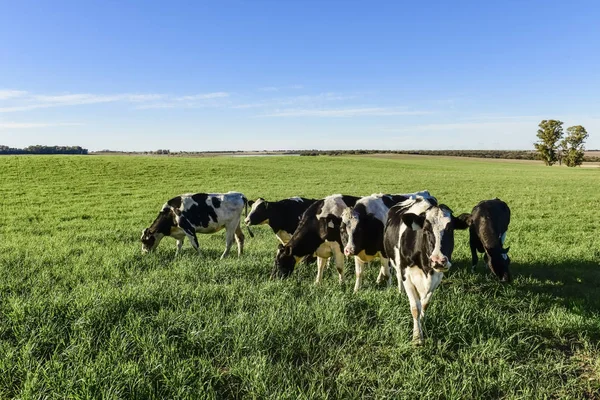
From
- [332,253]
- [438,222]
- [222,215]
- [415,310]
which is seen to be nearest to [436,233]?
[438,222]

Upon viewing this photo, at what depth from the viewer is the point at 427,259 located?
17.8ft

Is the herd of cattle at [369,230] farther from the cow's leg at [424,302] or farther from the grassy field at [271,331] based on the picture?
the grassy field at [271,331]

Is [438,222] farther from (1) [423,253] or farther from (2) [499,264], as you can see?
(2) [499,264]

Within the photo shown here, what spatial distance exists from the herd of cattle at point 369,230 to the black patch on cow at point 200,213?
1.1 inches

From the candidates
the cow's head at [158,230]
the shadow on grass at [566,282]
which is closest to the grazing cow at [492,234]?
the shadow on grass at [566,282]

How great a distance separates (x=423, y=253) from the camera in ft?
18.0

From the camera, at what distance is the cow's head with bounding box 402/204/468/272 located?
16.2ft

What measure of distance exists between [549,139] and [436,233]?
102m

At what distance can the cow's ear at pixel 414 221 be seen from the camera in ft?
18.0

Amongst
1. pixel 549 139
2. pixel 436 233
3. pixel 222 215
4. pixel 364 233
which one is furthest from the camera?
pixel 549 139

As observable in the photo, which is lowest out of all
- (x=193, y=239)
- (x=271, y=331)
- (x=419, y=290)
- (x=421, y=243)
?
(x=271, y=331)

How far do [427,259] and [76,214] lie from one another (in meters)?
19.1

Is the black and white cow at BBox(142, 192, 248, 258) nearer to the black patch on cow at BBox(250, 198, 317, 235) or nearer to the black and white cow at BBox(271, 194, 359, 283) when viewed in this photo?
the black patch on cow at BBox(250, 198, 317, 235)

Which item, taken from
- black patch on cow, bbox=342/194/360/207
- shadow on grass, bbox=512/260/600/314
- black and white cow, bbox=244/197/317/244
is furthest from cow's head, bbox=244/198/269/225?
shadow on grass, bbox=512/260/600/314
